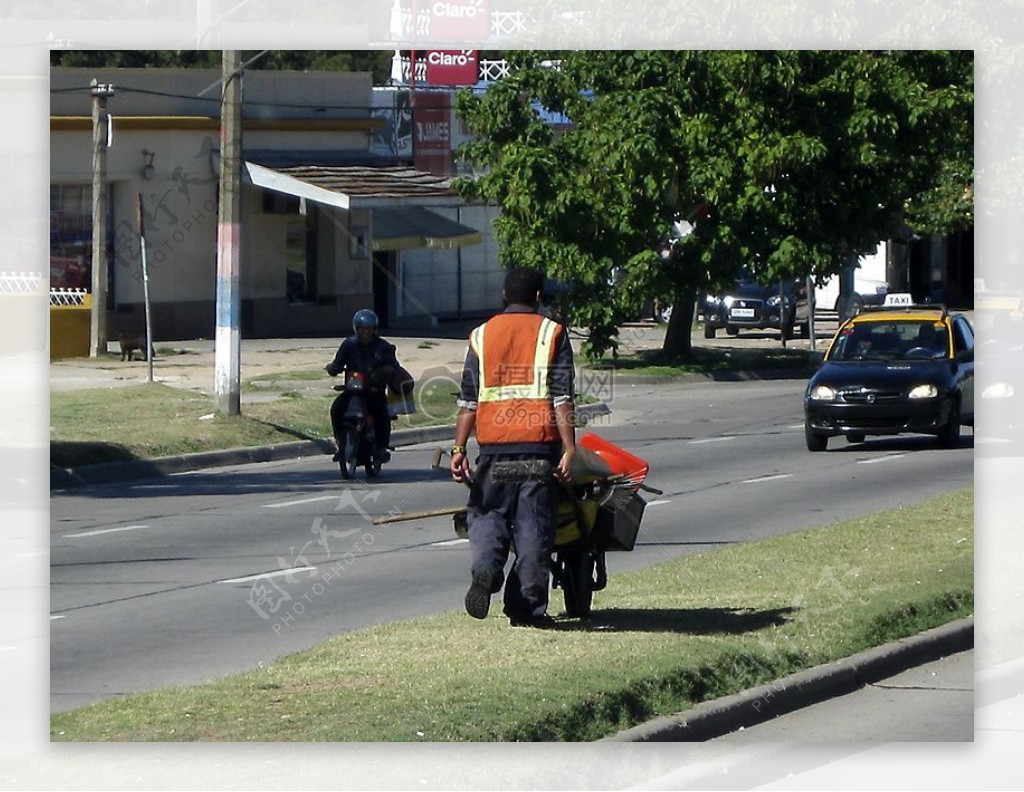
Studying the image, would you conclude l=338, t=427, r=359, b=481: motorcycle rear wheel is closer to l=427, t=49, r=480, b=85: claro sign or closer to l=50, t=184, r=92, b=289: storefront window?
l=50, t=184, r=92, b=289: storefront window

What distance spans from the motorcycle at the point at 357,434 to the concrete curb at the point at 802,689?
851 cm

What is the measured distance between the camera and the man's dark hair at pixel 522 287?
8.56 m

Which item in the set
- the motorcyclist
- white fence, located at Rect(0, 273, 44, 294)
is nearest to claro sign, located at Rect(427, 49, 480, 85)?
white fence, located at Rect(0, 273, 44, 294)

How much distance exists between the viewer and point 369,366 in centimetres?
1725

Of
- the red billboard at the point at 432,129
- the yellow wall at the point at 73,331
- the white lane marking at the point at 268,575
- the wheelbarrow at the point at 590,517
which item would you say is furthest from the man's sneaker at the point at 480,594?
the red billboard at the point at 432,129

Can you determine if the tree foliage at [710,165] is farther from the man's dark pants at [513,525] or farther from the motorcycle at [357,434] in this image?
the man's dark pants at [513,525]

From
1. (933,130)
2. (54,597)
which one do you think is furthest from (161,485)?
(933,130)

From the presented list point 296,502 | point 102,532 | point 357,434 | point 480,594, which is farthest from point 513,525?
point 357,434

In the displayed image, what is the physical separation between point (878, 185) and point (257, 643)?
1205cm

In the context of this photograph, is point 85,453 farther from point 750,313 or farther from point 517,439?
point 750,313

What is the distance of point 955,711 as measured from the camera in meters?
8.22

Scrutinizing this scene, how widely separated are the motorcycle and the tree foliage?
2.00 meters

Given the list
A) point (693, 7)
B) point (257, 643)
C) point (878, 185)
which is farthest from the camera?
point (878, 185)

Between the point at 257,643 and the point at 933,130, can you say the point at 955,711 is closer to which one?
the point at 257,643
